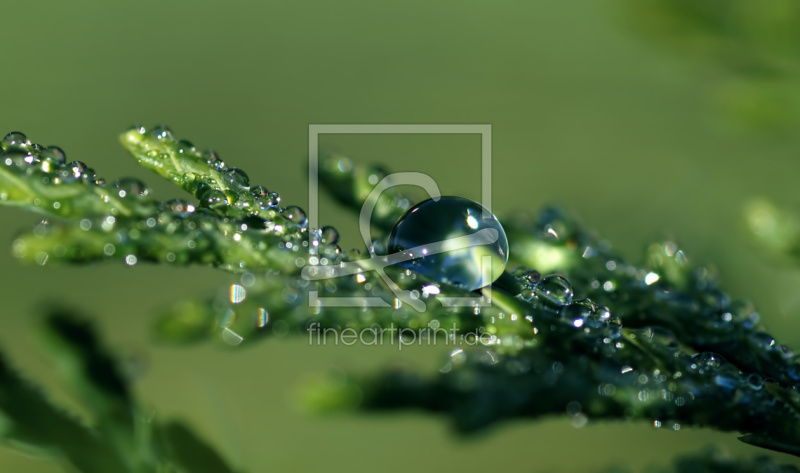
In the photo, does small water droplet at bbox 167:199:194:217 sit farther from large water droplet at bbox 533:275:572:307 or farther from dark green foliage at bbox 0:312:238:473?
large water droplet at bbox 533:275:572:307

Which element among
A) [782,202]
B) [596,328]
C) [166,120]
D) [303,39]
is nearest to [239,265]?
[596,328]

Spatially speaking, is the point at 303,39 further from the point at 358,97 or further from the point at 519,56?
the point at 519,56

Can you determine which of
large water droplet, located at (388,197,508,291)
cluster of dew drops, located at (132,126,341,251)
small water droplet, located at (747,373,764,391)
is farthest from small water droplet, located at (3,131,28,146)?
small water droplet, located at (747,373,764,391)

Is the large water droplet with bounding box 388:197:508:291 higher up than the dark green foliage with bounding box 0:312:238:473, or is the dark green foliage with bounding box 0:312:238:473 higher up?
the large water droplet with bounding box 388:197:508:291

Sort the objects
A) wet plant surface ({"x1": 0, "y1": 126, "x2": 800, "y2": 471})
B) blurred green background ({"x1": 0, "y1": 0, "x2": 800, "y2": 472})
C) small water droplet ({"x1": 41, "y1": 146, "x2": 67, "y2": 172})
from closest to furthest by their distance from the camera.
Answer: wet plant surface ({"x1": 0, "y1": 126, "x2": 800, "y2": 471}), small water droplet ({"x1": 41, "y1": 146, "x2": 67, "y2": 172}), blurred green background ({"x1": 0, "y1": 0, "x2": 800, "y2": 472})

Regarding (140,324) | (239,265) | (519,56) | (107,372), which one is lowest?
(140,324)

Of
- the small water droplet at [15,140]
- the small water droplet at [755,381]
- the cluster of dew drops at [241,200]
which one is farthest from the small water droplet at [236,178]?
the small water droplet at [755,381]

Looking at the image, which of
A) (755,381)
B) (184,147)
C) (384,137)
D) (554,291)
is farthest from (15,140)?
(384,137)
